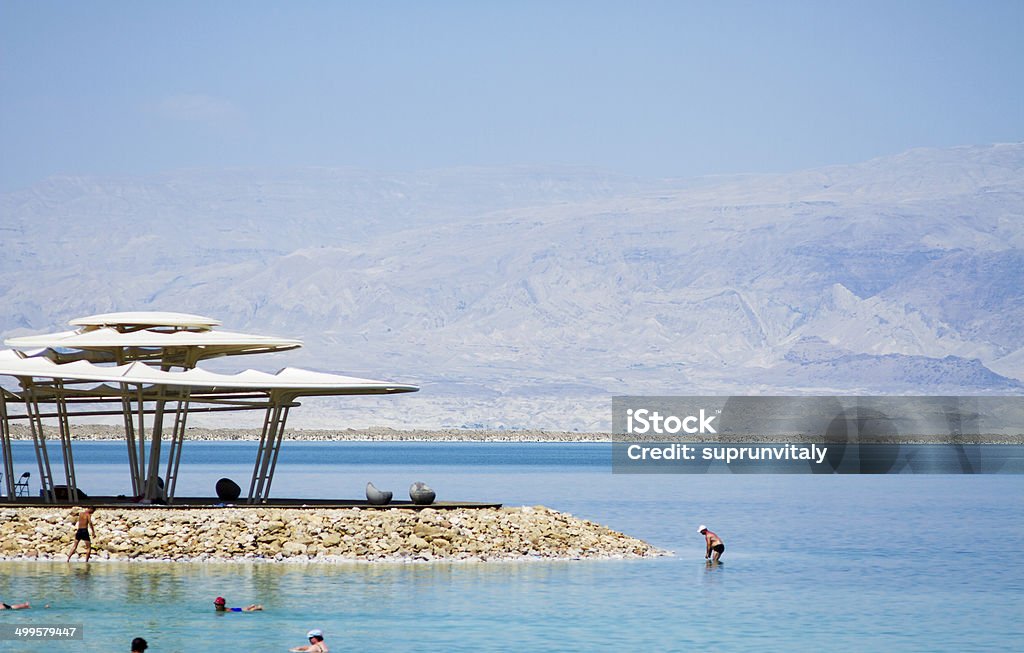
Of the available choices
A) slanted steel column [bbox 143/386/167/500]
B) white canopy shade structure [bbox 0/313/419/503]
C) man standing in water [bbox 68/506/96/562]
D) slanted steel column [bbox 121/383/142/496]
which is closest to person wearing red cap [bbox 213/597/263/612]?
man standing in water [bbox 68/506/96/562]

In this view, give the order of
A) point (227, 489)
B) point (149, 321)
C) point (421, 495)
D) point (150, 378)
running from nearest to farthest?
point (150, 378) < point (421, 495) < point (149, 321) < point (227, 489)

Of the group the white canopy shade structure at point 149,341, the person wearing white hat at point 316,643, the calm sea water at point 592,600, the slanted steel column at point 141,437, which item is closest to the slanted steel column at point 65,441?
the white canopy shade structure at point 149,341

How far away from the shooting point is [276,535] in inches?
1129

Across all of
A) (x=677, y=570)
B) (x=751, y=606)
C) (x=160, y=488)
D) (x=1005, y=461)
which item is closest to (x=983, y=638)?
(x=751, y=606)

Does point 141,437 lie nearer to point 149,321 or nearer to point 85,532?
point 149,321

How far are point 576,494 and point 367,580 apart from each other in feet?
121

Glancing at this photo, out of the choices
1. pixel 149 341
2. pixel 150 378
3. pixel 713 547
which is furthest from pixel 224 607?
pixel 713 547

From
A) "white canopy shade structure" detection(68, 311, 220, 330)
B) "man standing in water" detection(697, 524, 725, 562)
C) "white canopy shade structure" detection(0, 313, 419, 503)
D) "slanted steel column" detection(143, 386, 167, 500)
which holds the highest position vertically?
"white canopy shade structure" detection(68, 311, 220, 330)

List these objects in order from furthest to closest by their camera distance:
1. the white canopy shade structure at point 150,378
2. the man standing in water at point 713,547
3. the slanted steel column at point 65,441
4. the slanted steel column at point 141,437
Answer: the man standing in water at point 713,547 < the slanted steel column at point 65,441 < the slanted steel column at point 141,437 < the white canopy shade structure at point 150,378

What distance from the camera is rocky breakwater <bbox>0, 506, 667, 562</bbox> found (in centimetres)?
2823

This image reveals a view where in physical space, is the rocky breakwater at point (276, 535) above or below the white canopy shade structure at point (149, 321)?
below

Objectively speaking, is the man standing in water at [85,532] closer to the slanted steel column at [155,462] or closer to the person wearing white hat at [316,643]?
the slanted steel column at [155,462]

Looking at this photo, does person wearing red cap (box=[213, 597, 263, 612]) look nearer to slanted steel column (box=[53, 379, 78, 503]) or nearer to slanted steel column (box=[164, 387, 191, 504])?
slanted steel column (box=[164, 387, 191, 504])

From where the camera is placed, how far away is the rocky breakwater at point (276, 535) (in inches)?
1112
